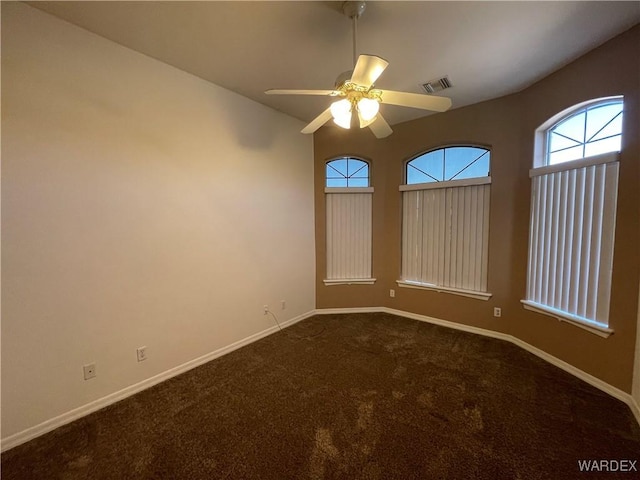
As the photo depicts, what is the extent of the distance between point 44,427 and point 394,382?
2.58 metres

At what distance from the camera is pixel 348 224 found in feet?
13.2

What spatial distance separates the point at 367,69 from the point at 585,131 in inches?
91.4

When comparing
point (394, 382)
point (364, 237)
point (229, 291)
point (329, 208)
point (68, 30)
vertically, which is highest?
point (68, 30)

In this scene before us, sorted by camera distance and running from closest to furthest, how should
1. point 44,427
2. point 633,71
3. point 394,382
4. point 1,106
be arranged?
1. point 1,106
2. point 44,427
3. point 633,71
4. point 394,382

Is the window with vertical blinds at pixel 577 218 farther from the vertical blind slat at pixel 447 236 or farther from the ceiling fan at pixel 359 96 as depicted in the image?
the ceiling fan at pixel 359 96

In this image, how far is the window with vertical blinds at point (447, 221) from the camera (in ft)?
10.7

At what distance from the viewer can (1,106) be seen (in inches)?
64.4

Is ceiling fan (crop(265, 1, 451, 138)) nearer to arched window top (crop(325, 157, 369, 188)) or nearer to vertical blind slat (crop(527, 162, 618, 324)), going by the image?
vertical blind slat (crop(527, 162, 618, 324))

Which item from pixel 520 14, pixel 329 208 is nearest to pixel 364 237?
pixel 329 208

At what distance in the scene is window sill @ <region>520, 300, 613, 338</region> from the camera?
2162 millimetres

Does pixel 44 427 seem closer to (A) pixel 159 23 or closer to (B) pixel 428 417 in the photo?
(B) pixel 428 417

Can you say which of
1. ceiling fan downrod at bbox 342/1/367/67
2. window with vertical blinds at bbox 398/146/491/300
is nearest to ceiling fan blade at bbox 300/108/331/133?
ceiling fan downrod at bbox 342/1/367/67

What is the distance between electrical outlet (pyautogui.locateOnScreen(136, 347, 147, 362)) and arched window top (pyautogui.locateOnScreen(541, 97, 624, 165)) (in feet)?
13.8

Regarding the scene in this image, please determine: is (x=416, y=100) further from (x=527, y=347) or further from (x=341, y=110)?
(x=527, y=347)
